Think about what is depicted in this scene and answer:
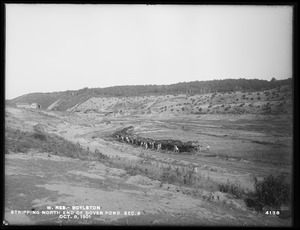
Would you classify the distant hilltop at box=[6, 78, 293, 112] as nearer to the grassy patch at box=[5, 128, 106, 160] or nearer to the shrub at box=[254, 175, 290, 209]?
the grassy patch at box=[5, 128, 106, 160]

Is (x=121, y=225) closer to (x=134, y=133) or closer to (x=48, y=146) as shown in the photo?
(x=134, y=133)

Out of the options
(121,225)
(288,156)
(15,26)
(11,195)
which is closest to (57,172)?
(11,195)

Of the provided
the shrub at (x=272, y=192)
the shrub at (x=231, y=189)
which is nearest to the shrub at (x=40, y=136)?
the shrub at (x=231, y=189)

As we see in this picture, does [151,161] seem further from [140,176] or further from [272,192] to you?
[272,192]

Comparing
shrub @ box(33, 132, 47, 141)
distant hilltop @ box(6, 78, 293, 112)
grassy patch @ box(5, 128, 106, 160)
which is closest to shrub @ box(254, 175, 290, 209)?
distant hilltop @ box(6, 78, 293, 112)

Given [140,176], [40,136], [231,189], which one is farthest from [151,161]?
[40,136]

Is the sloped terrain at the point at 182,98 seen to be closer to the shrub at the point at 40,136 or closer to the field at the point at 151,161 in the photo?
the field at the point at 151,161
